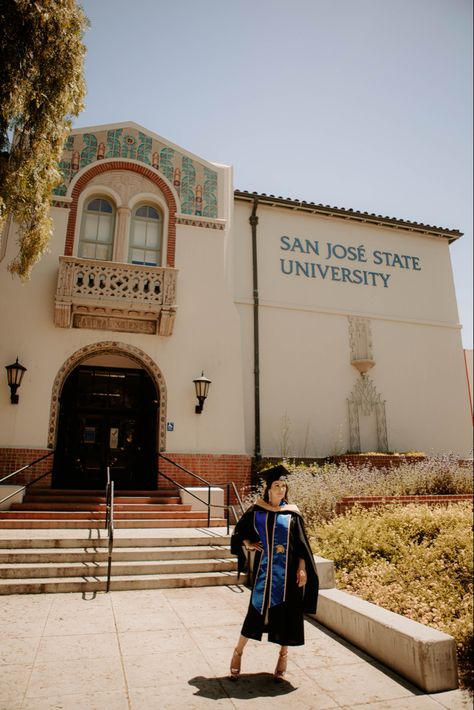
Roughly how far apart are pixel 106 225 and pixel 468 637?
11913 mm

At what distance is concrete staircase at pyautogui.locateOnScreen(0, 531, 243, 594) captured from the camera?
637cm

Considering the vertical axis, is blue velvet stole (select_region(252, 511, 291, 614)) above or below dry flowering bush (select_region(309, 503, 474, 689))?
above

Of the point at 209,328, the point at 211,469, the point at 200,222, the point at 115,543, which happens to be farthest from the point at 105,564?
the point at 200,222

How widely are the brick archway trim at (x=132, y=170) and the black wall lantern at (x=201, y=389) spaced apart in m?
3.36

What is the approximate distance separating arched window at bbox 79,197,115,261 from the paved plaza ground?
887 centimetres

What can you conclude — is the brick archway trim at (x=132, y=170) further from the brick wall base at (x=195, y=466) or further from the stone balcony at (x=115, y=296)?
the brick wall base at (x=195, y=466)

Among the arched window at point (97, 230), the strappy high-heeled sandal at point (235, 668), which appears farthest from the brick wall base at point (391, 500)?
the arched window at point (97, 230)

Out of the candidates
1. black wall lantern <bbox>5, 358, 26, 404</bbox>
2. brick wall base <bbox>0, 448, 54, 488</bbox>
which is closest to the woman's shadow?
brick wall base <bbox>0, 448, 54, 488</bbox>

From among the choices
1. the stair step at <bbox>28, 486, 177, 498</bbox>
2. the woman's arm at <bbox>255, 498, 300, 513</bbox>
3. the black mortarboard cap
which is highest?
the black mortarboard cap

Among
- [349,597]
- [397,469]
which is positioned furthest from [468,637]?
[397,469]

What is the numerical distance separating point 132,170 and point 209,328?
5030mm

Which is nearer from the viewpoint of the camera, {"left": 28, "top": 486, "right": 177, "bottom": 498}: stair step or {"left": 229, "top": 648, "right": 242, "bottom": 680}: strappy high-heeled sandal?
{"left": 229, "top": 648, "right": 242, "bottom": 680}: strappy high-heeled sandal

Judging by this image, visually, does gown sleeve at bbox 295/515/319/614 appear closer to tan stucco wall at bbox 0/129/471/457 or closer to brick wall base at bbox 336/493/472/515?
brick wall base at bbox 336/493/472/515

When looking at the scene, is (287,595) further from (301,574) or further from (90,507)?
(90,507)
